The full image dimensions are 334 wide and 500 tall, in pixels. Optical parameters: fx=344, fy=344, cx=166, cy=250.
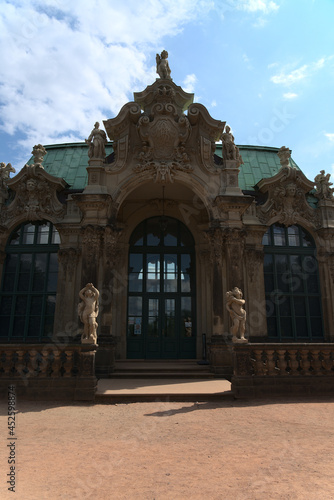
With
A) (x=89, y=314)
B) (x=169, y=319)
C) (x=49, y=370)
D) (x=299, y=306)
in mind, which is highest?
(x=299, y=306)

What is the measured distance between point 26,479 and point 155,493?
153 cm

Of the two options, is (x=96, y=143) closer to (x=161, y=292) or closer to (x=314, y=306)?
(x=161, y=292)

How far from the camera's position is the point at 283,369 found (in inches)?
346

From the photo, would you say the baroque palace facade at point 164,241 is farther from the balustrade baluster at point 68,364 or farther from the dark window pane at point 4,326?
the balustrade baluster at point 68,364

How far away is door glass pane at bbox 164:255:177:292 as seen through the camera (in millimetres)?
14836

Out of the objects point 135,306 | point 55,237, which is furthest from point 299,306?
point 55,237

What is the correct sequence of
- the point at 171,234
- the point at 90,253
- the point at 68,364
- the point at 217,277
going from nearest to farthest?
the point at 68,364 < the point at 90,253 < the point at 217,277 < the point at 171,234

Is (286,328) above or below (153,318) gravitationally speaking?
below

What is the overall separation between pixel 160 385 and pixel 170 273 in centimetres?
617

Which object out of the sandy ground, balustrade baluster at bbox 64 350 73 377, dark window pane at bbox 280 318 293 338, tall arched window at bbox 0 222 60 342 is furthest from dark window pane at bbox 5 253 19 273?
dark window pane at bbox 280 318 293 338

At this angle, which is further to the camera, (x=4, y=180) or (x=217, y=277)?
(x=4, y=180)

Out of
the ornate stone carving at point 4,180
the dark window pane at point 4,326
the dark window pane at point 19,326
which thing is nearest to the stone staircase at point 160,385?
the dark window pane at point 19,326

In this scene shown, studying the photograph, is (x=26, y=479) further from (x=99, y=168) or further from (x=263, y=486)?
(x=99, y=168)

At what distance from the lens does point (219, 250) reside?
1216 centimetres
